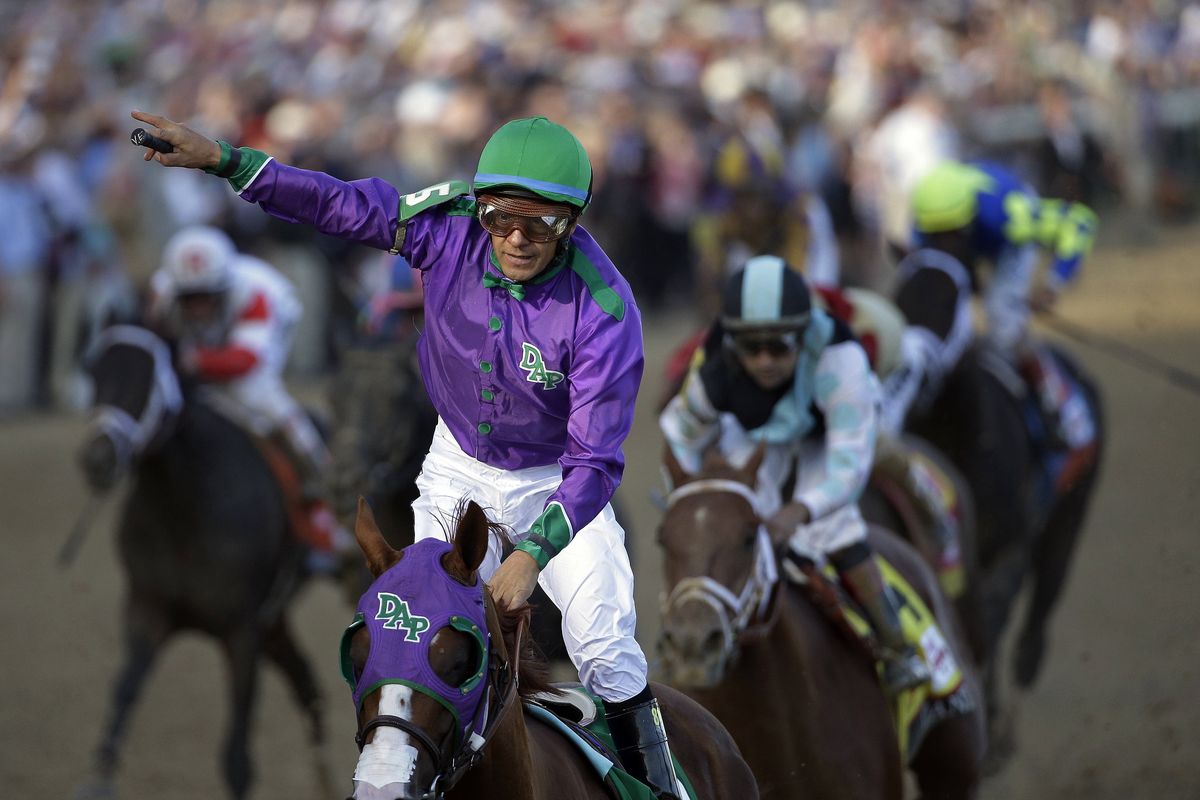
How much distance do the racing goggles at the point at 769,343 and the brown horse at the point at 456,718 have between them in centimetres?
219

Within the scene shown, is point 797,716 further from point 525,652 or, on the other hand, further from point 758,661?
Answer: point 525,652

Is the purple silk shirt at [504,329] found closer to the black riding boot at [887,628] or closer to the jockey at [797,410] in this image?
the jockey at [797,410]

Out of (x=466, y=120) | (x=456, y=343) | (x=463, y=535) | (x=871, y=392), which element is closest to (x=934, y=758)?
Answer: (x=871, y=392)

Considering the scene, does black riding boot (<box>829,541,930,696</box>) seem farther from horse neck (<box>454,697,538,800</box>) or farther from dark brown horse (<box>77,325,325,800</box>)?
dark brown horse (<box>77,325,325,800</box>)

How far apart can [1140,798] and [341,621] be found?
5129mm

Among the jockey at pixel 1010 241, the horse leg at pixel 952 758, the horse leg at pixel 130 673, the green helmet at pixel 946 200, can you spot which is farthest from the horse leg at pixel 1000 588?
the horse leg at pixel 130 673

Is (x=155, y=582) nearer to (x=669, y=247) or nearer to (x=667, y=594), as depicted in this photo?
(x=667, y=594)

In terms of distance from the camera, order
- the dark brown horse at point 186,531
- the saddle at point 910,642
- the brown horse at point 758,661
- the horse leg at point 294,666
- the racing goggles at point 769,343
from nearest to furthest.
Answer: the brown horse at point 758,661 < the saddle at point 910,642 < the racing goggles at point 769,343 < the dark brown horse at point 186,531 < the horse leg at point 294,666

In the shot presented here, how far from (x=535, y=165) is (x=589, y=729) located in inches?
49.5

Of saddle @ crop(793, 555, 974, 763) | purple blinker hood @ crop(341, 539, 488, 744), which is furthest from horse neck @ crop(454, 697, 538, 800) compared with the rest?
Answer: saddle @ crop(793, 555, 974, 763)

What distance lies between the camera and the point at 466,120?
18094 mm

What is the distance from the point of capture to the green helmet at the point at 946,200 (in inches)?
348

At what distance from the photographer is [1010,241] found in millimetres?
9133

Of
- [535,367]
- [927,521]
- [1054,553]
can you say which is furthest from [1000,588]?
[535,367]
